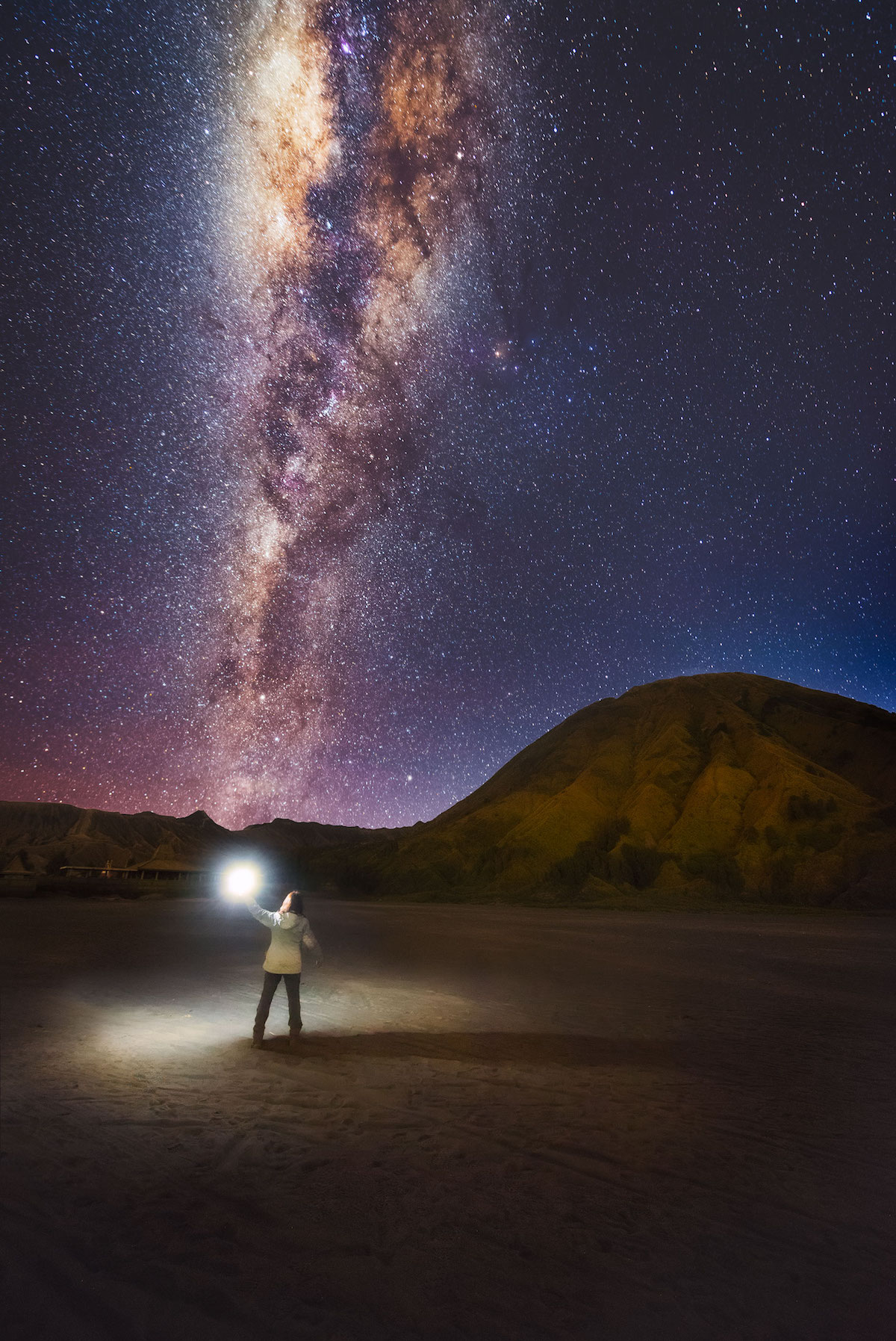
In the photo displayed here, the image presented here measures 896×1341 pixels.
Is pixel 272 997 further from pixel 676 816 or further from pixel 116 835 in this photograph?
pixel 116 835

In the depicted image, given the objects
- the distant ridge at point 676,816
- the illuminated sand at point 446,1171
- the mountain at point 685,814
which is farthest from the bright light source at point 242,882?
the distant ridge at point 676,816

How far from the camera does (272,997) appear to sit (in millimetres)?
8164

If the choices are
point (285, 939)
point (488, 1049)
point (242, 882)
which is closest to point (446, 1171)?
point (488, 1049)

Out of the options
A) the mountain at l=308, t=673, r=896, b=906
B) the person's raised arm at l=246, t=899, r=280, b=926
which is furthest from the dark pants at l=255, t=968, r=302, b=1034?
the mountain at l=308, t=673, r=896, b=906

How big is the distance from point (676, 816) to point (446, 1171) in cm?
6890

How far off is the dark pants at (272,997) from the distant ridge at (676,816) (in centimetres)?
4741

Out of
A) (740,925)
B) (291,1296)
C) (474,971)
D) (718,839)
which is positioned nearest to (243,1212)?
(291,1296)

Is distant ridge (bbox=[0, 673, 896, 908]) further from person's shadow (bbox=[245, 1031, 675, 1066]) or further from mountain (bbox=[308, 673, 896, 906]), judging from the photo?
person's shadow (bbox=[245, 1031, 675, 1066])

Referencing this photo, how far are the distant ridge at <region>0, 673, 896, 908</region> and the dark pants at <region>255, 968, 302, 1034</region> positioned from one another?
1867 inches

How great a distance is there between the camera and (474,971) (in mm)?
16000

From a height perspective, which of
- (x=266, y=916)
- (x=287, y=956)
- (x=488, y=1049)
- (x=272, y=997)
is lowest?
(x=488, y=1049)

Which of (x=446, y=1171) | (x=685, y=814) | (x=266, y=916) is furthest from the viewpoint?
(x=685, y=814)

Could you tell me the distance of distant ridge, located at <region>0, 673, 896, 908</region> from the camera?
2213 inches

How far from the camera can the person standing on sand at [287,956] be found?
8.23m
